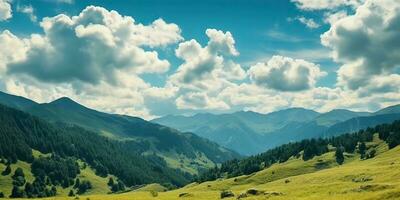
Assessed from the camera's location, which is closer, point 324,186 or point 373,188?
point 373,188

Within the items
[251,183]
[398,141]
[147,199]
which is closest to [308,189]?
[147,199]

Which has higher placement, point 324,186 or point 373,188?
point 373,188

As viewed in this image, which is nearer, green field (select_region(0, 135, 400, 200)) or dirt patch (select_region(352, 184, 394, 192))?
dirt patch (select_region(352, 184, 394, 192))

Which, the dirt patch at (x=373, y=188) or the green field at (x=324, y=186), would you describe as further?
the green field at (x=324, y=186)

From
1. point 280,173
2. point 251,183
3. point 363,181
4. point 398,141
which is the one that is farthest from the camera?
point 398,141

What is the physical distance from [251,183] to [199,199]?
6580 centimetres

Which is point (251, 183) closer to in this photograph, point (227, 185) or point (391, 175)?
point (227, 185)

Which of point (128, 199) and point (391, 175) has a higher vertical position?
point (391, 175)

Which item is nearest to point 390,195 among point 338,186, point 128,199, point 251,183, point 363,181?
point 338,186

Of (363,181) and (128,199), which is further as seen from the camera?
(128,199)

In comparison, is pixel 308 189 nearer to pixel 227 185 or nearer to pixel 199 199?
pixel 199 199

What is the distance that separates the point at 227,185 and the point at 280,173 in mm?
23329

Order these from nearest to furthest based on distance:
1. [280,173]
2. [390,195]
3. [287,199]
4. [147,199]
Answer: [390,195]
[287,199]
[147,199]
[280,173]

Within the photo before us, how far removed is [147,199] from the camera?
88.4 metres
